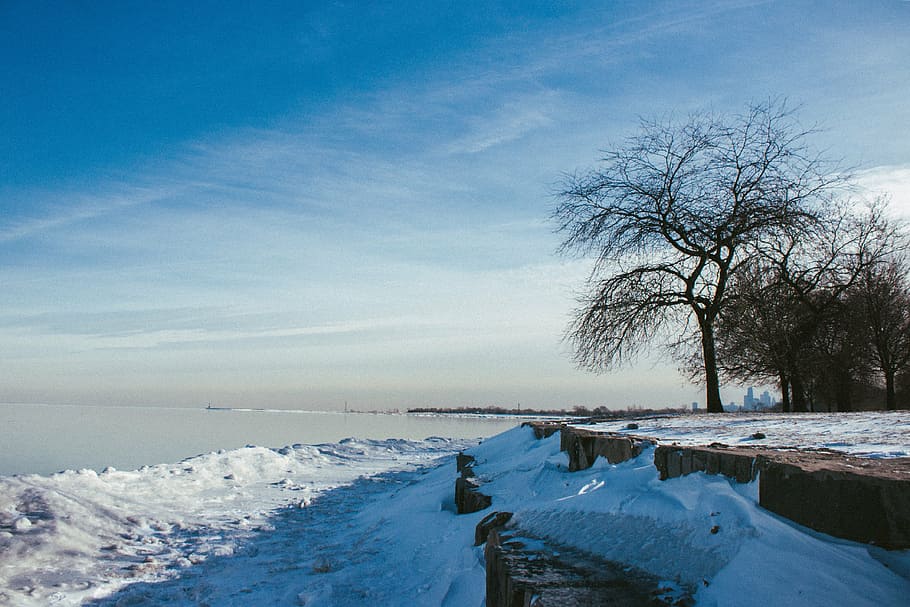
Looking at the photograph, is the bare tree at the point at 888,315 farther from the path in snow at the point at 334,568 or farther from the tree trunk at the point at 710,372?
the path in snow at the point at 334,568

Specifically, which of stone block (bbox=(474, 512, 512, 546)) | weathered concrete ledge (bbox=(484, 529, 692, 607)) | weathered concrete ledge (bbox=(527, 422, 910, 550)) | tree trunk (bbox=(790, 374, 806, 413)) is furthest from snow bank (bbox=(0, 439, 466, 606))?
tree trunk (bbox=(790, 374, 806, 413))

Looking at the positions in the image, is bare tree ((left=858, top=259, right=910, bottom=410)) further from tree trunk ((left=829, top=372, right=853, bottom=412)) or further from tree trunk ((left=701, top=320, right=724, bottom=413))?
tree trunk ((left=701, top=320, right=724, bottom=413))

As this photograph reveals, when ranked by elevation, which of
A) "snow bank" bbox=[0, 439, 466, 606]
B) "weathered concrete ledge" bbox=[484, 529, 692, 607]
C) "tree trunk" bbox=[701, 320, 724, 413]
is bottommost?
"snow bank" bbox=[0, 439, 466, 606]

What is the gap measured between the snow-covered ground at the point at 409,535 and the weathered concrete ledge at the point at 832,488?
67mm

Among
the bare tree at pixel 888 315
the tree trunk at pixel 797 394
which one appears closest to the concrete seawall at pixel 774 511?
the tree trunk at pixel 797 394

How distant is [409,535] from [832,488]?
427 cm

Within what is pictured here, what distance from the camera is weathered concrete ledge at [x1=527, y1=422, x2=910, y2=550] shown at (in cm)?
239

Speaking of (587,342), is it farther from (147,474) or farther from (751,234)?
(147,474)

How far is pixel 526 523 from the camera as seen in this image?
3900 mm

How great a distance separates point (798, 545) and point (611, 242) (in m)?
11.4

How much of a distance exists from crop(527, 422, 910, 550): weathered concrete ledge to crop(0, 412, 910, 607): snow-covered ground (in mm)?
67

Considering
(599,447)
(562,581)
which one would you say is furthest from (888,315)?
(562,581)

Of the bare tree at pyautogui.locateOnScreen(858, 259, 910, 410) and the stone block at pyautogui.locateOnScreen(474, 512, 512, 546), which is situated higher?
the bare tree at pyautogui.locateOnScreen(858, 259, 910, 410)

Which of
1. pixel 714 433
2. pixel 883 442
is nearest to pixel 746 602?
pixel 883 442
